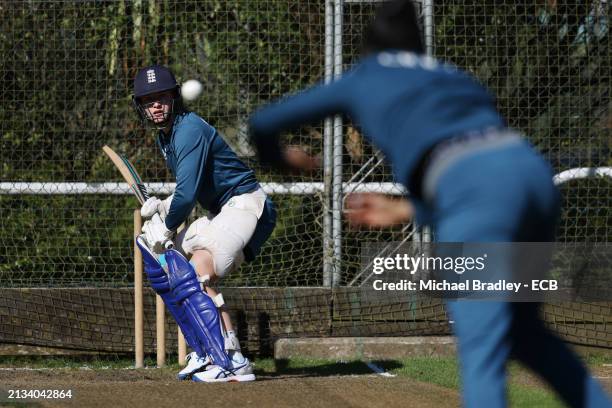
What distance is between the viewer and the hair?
12.0 ft

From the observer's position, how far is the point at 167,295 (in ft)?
21.9

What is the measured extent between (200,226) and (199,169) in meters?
0.48

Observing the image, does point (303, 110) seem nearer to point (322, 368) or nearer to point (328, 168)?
point (322, 368)

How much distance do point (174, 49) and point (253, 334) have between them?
250 centimetres

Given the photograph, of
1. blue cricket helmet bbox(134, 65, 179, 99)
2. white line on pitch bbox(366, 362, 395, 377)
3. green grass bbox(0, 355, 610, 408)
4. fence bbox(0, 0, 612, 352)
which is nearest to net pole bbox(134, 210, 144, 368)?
green grass bbox(0, 355, 610, 408)

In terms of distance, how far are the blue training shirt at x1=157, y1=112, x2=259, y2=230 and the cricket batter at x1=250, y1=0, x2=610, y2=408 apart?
2703 millimetres

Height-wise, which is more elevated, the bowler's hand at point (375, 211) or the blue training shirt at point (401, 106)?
the blue training shirt at point (401, 106)

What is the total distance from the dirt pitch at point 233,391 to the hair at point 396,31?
2.60m

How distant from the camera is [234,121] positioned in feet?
29.5

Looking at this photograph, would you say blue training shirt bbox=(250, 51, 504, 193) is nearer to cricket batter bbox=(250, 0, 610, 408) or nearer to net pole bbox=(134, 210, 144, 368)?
cricket batter bbox=(250, 0, 610, 408)

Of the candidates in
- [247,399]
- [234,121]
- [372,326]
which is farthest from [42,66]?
[247,399]

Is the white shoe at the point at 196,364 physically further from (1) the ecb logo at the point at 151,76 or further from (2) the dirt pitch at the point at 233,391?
(1) the ecb logo at the point at 151,76

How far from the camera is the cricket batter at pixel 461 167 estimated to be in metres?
3.29

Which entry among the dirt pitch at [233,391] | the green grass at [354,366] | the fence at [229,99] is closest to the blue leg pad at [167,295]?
the dirt pitch at [233,391]
